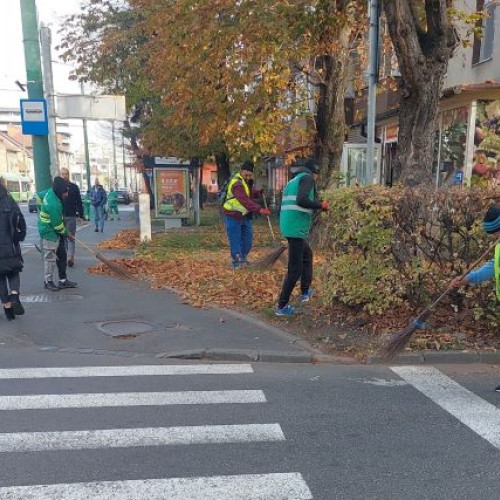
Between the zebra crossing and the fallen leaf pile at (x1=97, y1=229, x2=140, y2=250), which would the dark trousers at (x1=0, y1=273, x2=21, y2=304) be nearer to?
the zebra crossing

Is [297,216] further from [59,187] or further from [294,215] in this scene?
[59,187]

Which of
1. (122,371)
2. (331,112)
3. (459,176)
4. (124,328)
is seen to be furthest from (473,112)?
(122,371)

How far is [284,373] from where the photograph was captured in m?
5.14

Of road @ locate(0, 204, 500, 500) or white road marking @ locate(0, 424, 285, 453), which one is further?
white road marking @ locate(0, 424, 285, 453)

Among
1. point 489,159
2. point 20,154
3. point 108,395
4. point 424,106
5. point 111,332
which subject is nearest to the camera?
point 108,395

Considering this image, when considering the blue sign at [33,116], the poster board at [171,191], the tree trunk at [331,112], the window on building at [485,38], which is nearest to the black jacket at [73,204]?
the blue sign at [33,116]

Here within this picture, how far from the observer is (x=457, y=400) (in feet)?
14.5

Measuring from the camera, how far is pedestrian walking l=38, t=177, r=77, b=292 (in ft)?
26.8

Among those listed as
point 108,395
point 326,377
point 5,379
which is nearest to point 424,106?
point 326,377

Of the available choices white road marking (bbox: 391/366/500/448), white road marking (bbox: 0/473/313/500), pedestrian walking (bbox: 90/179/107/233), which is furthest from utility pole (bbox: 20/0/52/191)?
pedestrian walking (bbox: 90/179/107/233)

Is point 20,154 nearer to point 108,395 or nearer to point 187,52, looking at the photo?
point 187,52

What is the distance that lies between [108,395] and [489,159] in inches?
430

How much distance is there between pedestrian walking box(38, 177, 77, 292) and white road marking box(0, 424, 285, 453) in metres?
4.93

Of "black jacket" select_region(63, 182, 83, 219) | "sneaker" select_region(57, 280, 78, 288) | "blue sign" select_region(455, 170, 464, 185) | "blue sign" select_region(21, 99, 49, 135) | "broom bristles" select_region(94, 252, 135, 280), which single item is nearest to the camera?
"sneaker" select_region(57, 280, 78, 288)
